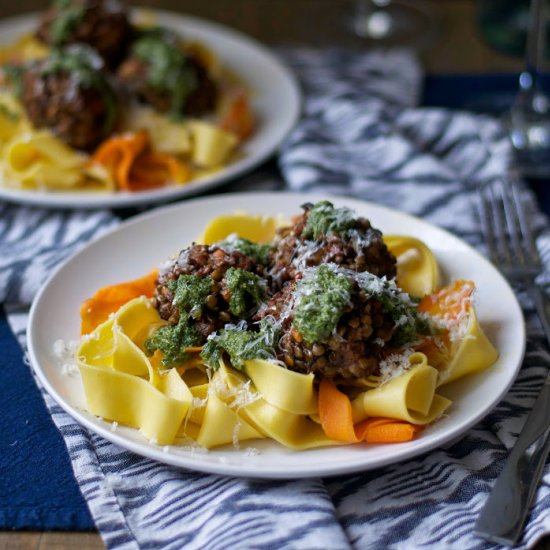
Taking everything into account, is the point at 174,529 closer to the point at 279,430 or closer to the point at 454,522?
the point at 279,430

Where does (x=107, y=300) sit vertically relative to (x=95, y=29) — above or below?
below

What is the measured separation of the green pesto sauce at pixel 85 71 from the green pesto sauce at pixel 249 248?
70.3 inches

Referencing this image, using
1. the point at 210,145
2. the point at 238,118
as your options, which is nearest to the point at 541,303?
the point at 210,145

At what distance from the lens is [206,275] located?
3.39 m

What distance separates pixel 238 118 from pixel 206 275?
6.95 feet

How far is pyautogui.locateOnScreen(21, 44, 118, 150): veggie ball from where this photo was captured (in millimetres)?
4973

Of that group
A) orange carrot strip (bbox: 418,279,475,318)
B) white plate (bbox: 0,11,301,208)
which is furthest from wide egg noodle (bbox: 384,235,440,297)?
white plate (bbox: 0,11,301,208)

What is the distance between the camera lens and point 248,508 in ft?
9.80

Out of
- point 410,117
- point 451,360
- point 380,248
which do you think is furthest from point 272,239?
point 410,117

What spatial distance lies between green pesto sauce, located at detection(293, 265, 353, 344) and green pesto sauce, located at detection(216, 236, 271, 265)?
471 mm

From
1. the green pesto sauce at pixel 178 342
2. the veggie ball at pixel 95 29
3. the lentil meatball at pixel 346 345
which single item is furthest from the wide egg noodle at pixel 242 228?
the veggie ball at pixel 95 29

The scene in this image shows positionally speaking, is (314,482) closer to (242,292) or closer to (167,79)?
(242,292)

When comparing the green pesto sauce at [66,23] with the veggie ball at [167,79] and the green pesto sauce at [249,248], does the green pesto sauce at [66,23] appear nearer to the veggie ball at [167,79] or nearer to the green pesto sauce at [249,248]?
the veggie ball at [167,79]

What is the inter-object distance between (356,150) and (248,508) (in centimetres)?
281
